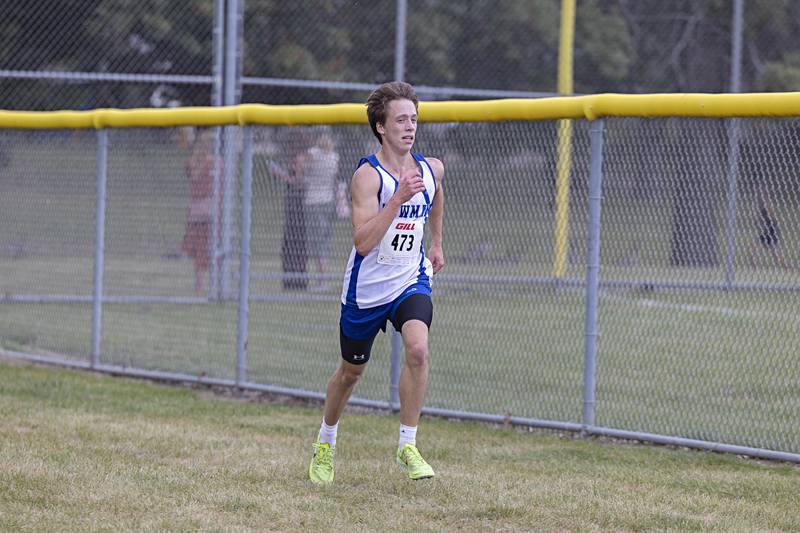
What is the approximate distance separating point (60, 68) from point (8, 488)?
31.6 ft

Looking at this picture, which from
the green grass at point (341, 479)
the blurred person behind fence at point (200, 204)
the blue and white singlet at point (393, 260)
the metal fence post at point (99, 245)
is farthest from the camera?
the blurred person behind fence at point (200, 204)

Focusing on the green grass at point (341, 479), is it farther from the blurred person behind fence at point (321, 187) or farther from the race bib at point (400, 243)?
the blurred person behind fence at point (321, 187)

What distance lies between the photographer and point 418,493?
5.69 m

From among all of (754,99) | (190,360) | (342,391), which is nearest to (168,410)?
(190,360)

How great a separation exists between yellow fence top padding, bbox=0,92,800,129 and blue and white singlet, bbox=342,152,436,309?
150 cm

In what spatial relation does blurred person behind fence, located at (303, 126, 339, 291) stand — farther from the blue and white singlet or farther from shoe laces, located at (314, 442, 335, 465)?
shoe laces, located at (314, 442, 335, 465)

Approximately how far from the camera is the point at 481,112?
7461 millimetres

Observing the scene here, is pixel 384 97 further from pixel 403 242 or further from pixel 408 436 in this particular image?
pixel 408 436

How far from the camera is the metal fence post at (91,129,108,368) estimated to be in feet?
30.8

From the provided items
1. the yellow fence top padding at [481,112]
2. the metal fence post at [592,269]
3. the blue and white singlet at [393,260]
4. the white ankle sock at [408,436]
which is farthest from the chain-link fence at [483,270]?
the white ankle sock at [408,436]

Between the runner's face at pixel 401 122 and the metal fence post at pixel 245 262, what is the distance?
3040mm

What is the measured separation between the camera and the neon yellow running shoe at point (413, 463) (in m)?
5.71

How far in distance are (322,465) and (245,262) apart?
298 centimetres

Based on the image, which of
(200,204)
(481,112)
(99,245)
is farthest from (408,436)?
(200,204)
